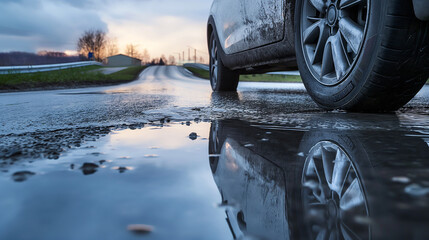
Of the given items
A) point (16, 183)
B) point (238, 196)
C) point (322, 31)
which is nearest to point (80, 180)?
point (16, 183)

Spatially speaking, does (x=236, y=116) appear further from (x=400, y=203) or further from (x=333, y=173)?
(x=400, y=203)

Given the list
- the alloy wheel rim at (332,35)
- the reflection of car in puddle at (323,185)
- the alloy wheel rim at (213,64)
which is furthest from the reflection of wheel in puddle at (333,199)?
the alloy wheel rim at (213,64)

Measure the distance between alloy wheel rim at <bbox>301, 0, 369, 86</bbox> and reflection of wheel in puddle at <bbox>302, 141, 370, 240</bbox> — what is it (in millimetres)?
1288

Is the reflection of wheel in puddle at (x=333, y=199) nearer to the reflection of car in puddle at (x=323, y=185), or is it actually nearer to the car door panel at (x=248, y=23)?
the reflection of car in puddle at (x=323, y=185)

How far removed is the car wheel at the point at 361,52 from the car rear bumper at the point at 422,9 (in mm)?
116

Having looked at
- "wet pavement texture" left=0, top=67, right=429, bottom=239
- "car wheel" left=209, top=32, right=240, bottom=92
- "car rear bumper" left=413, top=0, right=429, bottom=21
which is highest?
"car rear bumper" left=413, top=0, right=429, bottom=21

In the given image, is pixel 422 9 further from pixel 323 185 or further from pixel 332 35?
pixel 323 185

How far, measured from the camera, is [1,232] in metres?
0.67

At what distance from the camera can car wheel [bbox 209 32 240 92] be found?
5648 millimetres

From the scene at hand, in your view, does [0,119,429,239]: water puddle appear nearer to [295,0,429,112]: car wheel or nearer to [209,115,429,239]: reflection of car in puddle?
[209,115,429,239]: reflection of car in puddle

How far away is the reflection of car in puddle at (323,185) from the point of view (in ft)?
2.21

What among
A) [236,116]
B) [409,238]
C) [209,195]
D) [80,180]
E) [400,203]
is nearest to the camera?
[409,238]

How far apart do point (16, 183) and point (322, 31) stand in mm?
2304

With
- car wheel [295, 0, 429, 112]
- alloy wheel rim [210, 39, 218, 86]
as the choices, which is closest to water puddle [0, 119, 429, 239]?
car wheel [295, 0, 429, 112]
